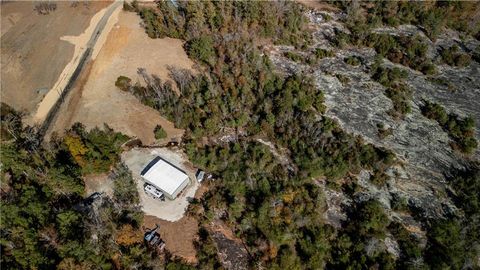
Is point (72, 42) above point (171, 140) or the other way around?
above

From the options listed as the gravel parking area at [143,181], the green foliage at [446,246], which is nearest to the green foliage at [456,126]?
the green foliage at [446,246]

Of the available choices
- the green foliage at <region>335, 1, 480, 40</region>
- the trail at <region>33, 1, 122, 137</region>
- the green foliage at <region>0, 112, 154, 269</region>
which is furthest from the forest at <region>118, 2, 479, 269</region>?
the green foliage at <region>0, 112, 154, 269</region>

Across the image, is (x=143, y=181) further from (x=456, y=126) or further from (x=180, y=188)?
(x=456, y=126)

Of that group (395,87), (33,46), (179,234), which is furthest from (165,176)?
(395,87)

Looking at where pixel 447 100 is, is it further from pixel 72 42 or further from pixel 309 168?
pixel 72 42

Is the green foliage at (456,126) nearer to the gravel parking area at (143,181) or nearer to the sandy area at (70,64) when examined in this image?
the gravel parking area at (143,181)

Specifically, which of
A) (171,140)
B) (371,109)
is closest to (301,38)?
(371,109)
